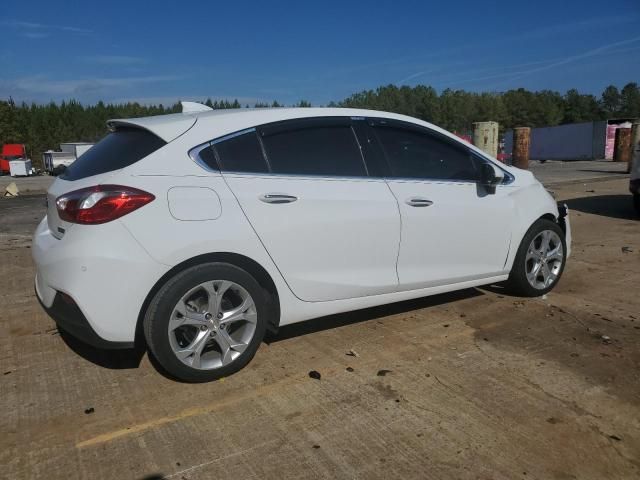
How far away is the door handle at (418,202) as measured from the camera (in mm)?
3850

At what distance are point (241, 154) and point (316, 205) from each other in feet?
1.86

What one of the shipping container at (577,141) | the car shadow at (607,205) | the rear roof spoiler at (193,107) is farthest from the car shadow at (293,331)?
the shipping container at (577,141)

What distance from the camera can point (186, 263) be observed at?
310cm

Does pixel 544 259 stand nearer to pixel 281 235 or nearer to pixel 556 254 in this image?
pixel 556 254

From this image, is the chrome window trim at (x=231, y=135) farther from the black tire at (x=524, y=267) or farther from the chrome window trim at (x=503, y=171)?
the black tire at (x=524, y=267)

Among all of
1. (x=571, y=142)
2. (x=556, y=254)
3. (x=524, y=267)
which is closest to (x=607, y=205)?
(x=556, y=254)

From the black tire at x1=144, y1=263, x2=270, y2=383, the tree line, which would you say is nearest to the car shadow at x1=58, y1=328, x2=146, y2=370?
the black tire at x1=144, y1=263, x2=270, y2=383

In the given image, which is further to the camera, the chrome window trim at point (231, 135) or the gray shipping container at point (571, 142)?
the gray shipping container at point (571, 142)

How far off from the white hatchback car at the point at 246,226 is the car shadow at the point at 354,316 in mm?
487

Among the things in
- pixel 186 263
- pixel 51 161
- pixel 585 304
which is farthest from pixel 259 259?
pixel 51 161

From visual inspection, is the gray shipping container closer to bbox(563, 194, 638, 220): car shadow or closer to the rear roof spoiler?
bbox(563, 194, 638, 220): car shadow

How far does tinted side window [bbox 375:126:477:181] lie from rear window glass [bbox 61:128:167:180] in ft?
5.27

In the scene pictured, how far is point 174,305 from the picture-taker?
10.0 ft

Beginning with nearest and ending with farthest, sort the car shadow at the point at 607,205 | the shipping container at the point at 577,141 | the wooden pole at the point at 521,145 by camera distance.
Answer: the car shadow at the point at 607,205 < the wooden pole at the point at 521,145 < the shipping container at the point at 577,141
